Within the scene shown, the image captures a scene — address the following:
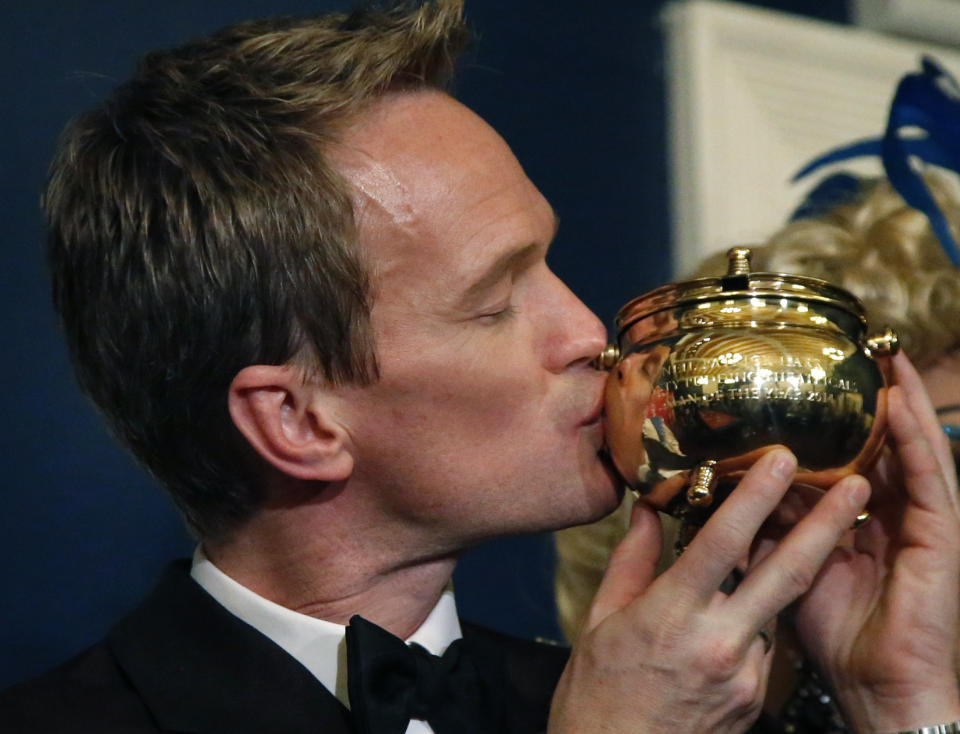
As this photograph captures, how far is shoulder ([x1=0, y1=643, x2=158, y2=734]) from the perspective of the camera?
1.52 metres

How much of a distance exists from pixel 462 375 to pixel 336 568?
271 millimetres

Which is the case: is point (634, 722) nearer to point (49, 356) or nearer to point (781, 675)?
point (781, 675)

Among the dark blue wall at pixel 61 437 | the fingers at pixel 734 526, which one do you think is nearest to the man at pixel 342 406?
the fingers at pixel 734 526

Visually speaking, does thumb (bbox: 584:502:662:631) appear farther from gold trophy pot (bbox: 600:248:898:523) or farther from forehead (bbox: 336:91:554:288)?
forehead (bbox: 336:91:554:288)

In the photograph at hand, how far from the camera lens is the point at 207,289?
1.56m

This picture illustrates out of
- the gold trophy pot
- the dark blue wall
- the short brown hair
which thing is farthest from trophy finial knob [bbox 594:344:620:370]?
the dark blue wall

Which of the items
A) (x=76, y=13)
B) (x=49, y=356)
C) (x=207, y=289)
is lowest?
(x=49, y=356)

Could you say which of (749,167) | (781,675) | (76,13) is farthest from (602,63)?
(781,675)

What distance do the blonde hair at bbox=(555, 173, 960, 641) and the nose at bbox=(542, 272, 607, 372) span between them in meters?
0.59

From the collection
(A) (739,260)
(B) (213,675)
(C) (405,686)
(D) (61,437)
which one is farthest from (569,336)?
(D) (61,437)

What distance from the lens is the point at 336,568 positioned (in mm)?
1590

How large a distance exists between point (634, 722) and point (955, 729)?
1.41 feet

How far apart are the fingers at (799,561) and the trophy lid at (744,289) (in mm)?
188

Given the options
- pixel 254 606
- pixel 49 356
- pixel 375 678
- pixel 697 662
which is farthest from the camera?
pixel 49 356
